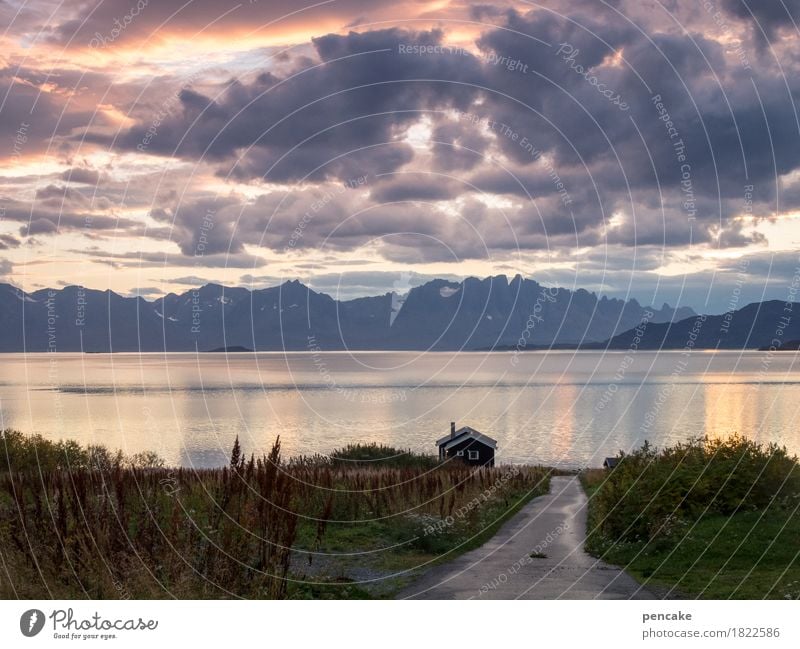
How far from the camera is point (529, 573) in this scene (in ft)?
57.6

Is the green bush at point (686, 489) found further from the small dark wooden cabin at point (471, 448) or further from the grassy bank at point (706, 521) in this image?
the small dark wooden cabin at point (471, 448)

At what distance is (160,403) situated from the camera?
6068 inches

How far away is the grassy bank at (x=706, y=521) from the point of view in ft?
56.8

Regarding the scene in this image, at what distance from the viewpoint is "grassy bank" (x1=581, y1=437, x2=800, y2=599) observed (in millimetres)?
17312

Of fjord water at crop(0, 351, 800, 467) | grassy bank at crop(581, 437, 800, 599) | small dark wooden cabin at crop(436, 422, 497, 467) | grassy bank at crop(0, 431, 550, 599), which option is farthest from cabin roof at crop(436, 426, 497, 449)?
grassy bank at crop(0, 431, 550, 599)

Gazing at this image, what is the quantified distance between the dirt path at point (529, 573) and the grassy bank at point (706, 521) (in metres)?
0.74

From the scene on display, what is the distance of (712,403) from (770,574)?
460 ft

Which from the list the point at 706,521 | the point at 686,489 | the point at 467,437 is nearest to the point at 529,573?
the point at 706,521
